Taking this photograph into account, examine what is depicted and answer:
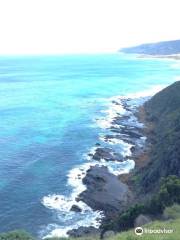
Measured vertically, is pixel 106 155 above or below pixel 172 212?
below

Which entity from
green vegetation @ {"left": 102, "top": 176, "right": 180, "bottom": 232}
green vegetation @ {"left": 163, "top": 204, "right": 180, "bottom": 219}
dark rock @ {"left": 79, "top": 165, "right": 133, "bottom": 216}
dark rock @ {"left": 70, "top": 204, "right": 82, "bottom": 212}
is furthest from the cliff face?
green vegetation @ {"left": 163, "top": 204, "right": 180, "bottom": 219}

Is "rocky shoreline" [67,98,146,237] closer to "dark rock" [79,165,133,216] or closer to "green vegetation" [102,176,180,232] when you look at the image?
"dark rock" [79,165,133,216]

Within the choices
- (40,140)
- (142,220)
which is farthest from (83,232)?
(40,140)

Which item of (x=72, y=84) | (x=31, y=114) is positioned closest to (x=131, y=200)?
(x=31, y=114)

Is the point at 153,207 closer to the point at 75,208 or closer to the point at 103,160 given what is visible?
the point at 75,208

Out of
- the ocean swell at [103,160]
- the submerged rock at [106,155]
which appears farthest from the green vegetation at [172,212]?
the submerged rock at [106,155]

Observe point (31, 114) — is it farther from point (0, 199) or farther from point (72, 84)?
point (72, 84)

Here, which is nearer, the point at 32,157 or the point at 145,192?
the point at 145,192
